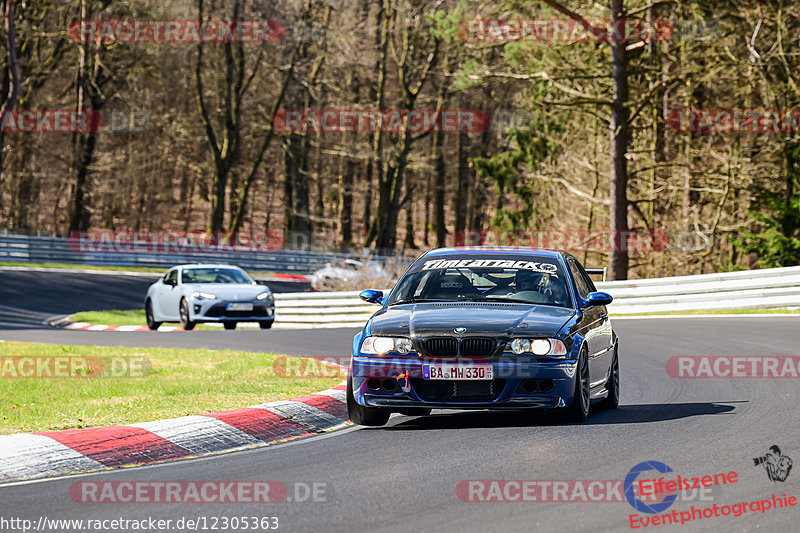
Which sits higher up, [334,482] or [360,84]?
[360,84]

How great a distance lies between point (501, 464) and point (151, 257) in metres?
41.4

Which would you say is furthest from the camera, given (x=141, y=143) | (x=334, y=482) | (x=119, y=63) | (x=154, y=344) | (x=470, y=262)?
(x=141, y=143)

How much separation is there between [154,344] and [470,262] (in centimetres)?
1019

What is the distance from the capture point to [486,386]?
27.9ft

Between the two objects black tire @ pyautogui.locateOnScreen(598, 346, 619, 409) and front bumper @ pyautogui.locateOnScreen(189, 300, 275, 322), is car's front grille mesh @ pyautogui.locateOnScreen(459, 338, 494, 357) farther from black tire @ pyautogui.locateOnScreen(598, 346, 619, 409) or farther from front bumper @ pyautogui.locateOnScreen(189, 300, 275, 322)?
front bumper @ pyautogui.locateOnScreen(189, 300, 275, 322)

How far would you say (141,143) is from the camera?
226ft

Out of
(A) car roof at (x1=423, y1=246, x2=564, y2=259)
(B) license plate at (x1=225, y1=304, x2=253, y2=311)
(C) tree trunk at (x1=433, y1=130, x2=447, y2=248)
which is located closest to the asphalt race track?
(A) car roof at (x1=423, y1=246, x2=564, y2=259)

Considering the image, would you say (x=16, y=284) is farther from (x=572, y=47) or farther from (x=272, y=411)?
(x=272, y=411)

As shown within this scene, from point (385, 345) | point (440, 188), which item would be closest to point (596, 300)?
point (385, 345)

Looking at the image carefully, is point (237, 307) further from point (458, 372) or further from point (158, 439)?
point (158, 439)

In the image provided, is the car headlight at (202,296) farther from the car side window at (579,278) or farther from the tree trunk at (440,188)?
the tree trunk at (440,188)

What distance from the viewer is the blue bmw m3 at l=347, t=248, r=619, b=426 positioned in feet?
27.8

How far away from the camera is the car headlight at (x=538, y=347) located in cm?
850

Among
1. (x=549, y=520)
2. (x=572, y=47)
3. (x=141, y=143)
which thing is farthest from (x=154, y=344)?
(x=141, y=143)
